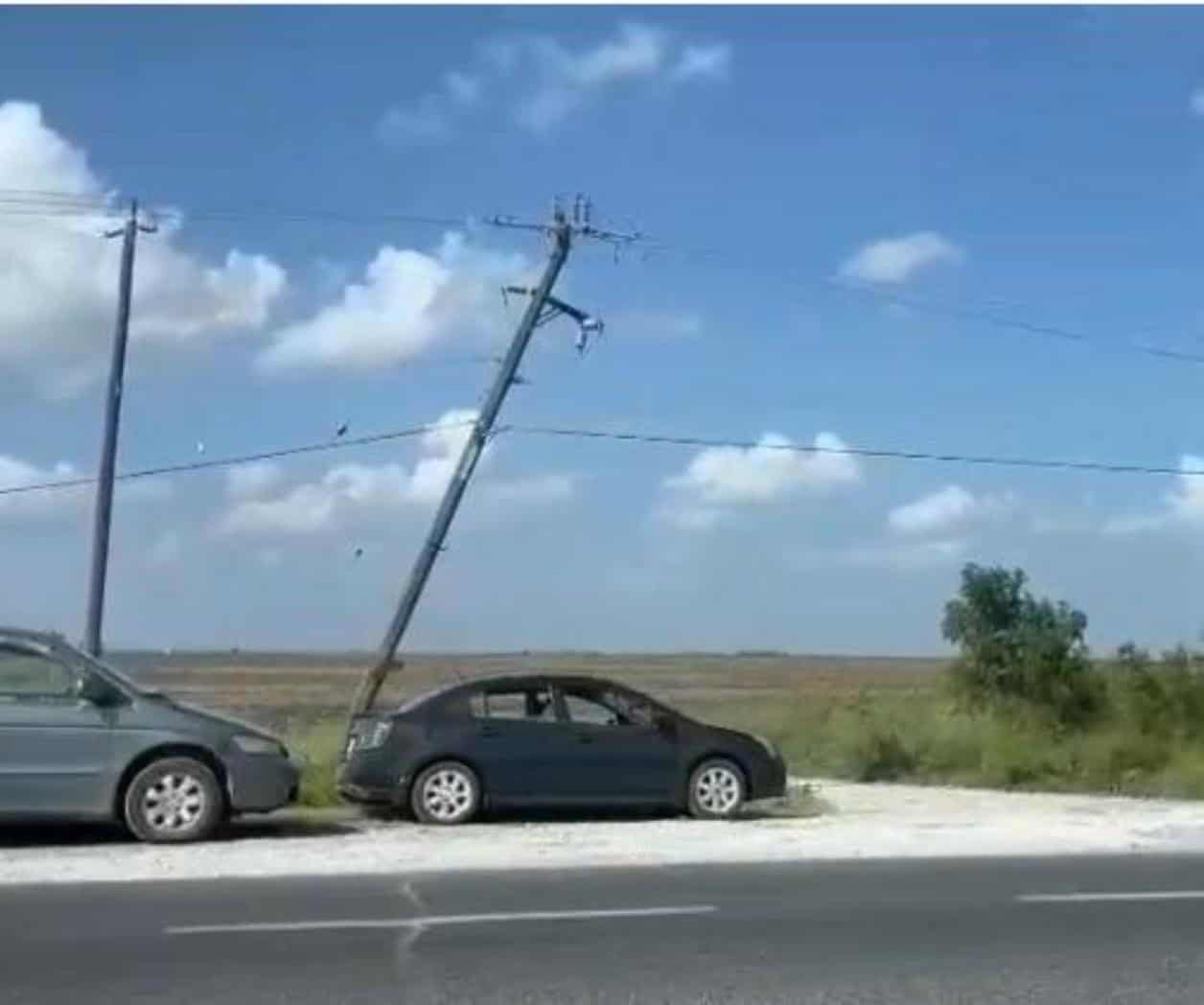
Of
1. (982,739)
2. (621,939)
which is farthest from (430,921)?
(982,739)

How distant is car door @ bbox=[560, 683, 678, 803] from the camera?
18.2 meters

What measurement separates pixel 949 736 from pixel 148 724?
46.9 feet

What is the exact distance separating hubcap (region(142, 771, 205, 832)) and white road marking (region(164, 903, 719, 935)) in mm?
4579

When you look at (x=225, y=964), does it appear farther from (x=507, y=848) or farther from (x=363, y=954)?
(x=507, y=848)

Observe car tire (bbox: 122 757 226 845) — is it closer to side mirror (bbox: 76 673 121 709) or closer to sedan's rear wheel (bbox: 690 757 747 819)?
side mirror (bbox: 76 673 121 709)

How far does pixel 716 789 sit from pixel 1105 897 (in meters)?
6.20

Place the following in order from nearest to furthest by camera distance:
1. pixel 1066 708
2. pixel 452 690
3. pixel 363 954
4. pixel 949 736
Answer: pixel 363 954
pixel 452 690
pixel 949 736
pixel 1066 708

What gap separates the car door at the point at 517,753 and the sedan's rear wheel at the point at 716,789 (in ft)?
4.28

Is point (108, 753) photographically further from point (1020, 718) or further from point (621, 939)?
point (1020, 718)

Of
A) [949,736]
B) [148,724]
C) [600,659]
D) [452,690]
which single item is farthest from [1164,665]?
[600,659]

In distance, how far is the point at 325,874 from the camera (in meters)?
14.1

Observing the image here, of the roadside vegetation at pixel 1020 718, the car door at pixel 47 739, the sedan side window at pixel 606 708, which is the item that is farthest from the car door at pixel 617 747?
the roadside vegetation at pixel 1020 718

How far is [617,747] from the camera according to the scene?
722 inches

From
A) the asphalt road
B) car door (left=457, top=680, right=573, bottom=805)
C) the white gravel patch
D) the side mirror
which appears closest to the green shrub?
car door (left=457, top=680, right=573, bottom=805)
